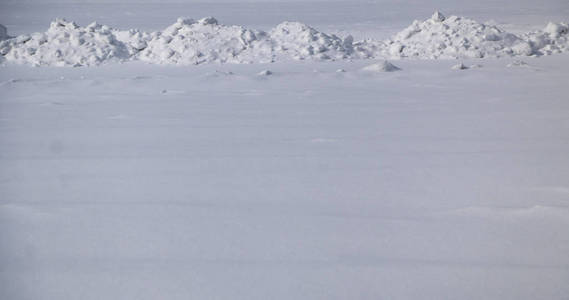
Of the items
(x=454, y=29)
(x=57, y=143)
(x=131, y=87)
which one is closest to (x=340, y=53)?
(x=454, y=29)

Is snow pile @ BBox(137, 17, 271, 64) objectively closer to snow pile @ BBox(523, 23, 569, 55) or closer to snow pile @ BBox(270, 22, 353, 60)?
snow pile @ BBox(270, 22, 353, 60)

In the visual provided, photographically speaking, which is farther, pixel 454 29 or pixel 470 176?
pixel 454 29

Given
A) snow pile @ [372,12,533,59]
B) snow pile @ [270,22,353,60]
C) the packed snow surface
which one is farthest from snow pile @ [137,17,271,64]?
snow pile @ [372,12,533,59]

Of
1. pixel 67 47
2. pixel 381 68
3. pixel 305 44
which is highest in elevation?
pixel 67 47

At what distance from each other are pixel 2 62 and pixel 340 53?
4.49 meters

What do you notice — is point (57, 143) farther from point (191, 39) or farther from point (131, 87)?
point (191, 39)

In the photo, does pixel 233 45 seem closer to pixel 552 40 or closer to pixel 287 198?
pixel 552 40

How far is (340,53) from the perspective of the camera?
22.9 feet

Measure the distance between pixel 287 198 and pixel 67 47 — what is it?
5.91 meters

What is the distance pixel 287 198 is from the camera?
1.91 metres

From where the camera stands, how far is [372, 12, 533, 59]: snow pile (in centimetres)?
696

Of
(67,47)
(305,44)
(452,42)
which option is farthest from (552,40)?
(67,47)

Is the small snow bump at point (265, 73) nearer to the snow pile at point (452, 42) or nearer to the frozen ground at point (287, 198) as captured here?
the frozen ground at point (287, 198)

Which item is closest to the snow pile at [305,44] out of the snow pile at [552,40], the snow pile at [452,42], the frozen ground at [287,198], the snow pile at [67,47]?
the snow pile at [452,42]
